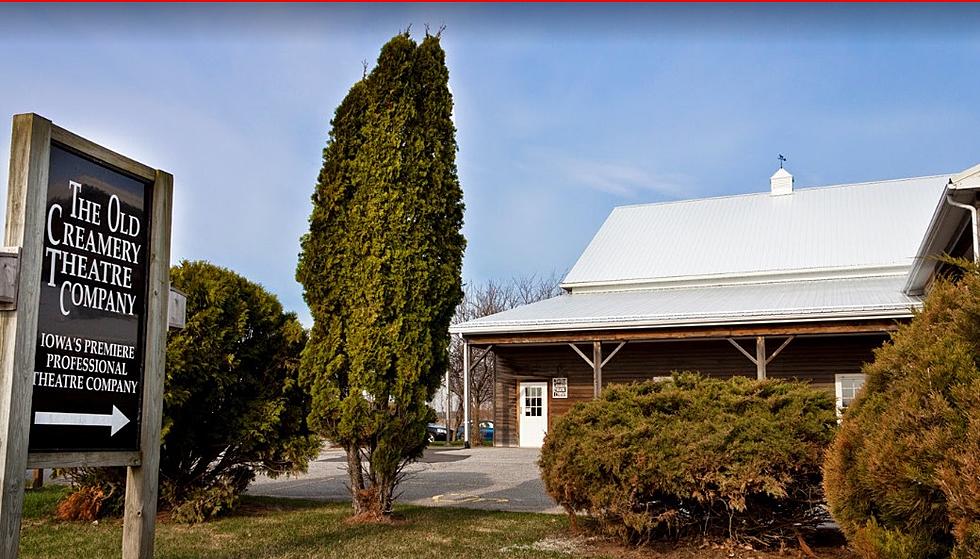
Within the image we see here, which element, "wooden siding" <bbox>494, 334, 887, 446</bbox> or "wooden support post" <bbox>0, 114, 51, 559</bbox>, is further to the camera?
"wooden siding" <bbox>494, 334, 887, 446</bbox>

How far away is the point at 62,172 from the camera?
4.89 m

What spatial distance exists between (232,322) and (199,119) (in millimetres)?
3600

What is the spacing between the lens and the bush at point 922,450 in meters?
3.41

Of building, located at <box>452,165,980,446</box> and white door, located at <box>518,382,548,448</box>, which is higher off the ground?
building, located at <box>452,165,980,446</box>

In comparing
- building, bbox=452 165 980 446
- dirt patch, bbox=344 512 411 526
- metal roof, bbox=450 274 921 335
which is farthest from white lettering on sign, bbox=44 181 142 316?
metal roof, bbox=450 274 921 335

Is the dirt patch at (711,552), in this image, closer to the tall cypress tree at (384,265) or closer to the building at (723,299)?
the tall cypress tree at (384,265)

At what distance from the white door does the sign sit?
0.67 feet

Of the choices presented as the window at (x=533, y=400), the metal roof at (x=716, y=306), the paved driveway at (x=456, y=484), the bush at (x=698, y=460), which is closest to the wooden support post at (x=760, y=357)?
the metal roof at (x=716, y=306)

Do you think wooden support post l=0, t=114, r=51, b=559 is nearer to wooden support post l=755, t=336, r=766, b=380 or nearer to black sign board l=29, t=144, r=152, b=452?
black sign board l=29, t=144, r=152, b=452

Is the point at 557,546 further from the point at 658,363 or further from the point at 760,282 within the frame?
the point at 760,282

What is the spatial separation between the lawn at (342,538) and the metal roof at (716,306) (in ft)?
31.8

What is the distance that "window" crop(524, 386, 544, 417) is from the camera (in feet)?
78.2

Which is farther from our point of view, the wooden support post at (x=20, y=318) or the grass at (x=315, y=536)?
the grass at (x=315, y=536)

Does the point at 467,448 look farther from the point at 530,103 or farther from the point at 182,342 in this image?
the point at 182,342
